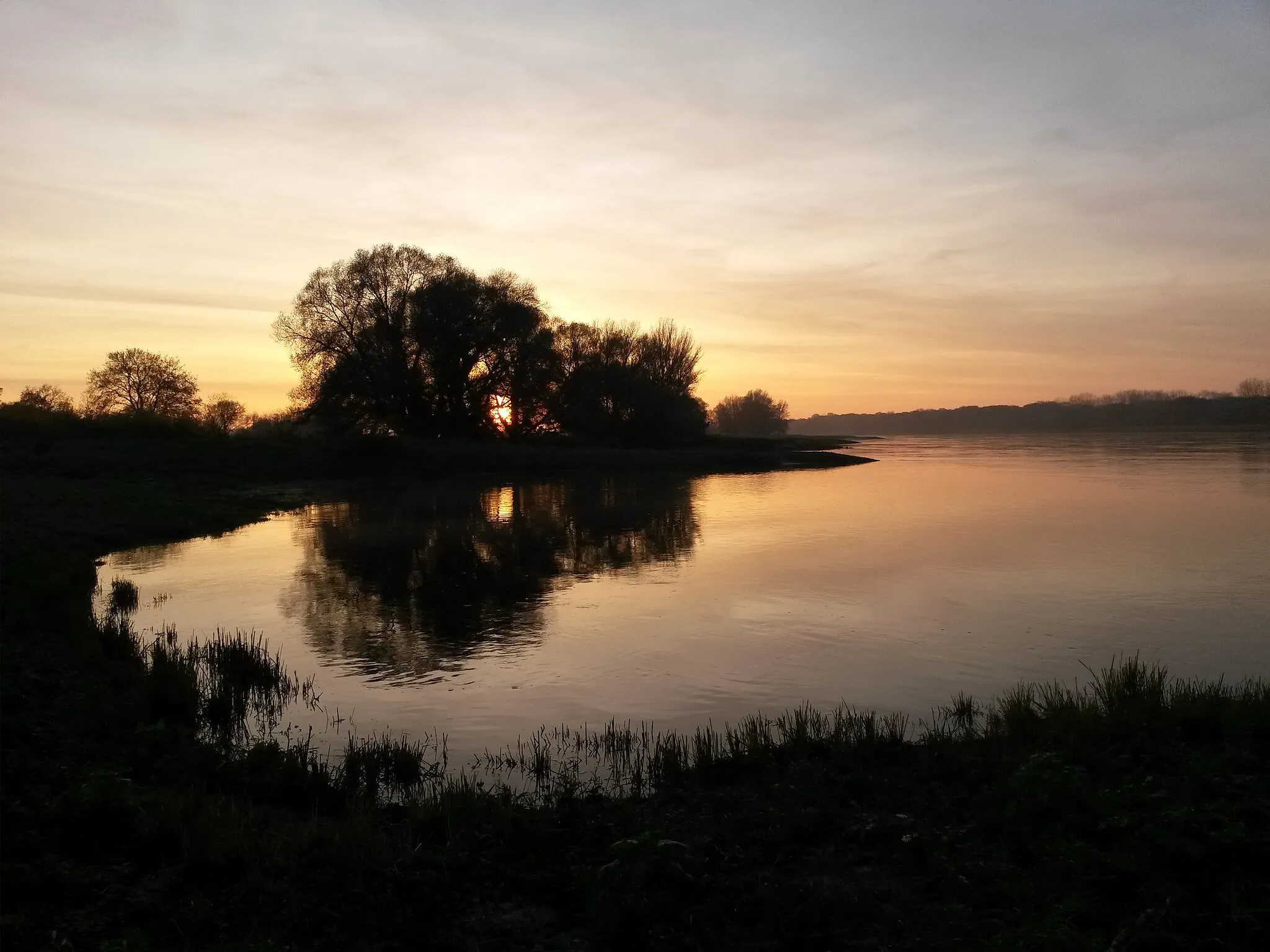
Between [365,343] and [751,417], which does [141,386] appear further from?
[751,417]

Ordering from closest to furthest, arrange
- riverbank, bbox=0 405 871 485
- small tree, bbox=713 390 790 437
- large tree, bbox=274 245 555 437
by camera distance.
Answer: riverbank, bbox=0 405 871 485
large tree, bbox=274 245 555 437
small tree, bbox=713 390 790 437

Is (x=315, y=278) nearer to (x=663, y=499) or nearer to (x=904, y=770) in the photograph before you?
(x=663, y=499)

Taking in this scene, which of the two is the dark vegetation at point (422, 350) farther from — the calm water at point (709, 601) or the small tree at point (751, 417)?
the small tree at point (751, 417)

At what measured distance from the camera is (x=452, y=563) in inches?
1013

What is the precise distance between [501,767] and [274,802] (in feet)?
7.72

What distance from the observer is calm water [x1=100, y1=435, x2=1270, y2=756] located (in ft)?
42.8

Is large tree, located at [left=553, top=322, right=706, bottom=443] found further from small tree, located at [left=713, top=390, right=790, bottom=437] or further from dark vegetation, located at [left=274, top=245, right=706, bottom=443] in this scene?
small tree, located at [left=713, top=390, right=790, bottom=437]

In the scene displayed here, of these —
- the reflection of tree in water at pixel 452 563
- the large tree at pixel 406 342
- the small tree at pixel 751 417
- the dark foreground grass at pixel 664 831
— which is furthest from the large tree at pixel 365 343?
the small tree at pixel 751 417

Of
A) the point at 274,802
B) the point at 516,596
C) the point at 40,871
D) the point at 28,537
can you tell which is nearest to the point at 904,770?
the point at 274,802

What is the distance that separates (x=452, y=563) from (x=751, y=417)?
161 metres

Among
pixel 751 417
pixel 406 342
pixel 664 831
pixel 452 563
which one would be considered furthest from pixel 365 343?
pixel 751 417

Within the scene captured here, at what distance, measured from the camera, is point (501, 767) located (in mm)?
9828

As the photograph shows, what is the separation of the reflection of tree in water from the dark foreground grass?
5118mm

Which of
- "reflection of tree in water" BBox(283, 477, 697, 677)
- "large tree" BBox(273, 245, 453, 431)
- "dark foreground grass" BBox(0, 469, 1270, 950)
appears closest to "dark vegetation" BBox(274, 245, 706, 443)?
"large tree" BBox(273, 245, 453, 431)
